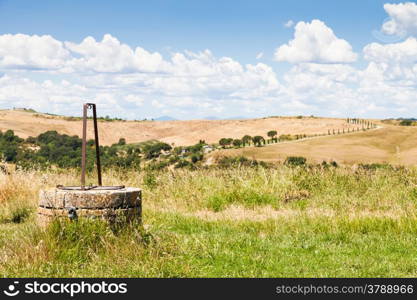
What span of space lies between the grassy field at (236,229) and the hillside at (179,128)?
9620cm

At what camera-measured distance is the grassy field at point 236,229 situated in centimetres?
724

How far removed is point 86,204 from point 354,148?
267 ft

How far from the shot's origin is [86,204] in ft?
25.6

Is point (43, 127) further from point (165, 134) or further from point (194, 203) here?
point (194, 203)

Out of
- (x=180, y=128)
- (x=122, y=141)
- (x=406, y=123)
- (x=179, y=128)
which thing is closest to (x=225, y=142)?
(x=122, y=141)

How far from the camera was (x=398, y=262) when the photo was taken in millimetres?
7645

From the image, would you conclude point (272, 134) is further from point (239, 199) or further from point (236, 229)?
point (236, 229)

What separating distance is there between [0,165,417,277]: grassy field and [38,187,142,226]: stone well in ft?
0.65

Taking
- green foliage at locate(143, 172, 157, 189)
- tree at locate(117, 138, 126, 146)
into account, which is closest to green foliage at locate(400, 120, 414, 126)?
tree at locate(117, 138, 126, 146)

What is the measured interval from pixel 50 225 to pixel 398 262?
16.9ft

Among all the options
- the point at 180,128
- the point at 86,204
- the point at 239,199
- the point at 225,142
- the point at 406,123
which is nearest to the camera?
the point at 86,204

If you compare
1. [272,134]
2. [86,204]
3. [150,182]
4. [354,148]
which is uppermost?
[272,134]

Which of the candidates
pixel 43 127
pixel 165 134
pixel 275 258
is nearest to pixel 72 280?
pixel 275 258

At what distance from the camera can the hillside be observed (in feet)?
389
